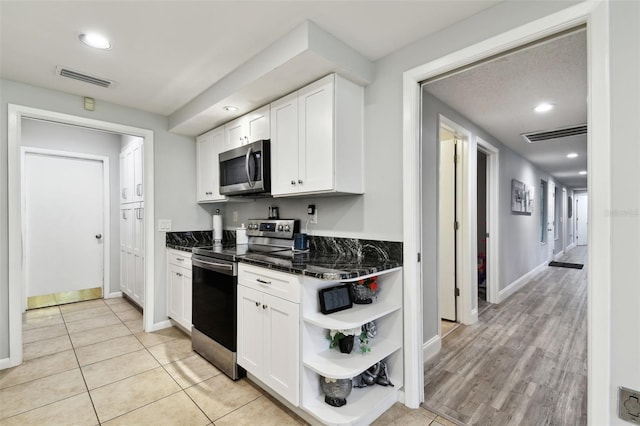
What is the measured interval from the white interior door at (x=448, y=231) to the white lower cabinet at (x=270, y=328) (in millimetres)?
2211

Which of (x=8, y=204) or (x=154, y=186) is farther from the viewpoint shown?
(x=154, y=186)

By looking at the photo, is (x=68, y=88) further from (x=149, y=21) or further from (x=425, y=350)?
(x=425, y=350)

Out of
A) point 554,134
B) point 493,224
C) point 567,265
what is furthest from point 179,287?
point 567,265

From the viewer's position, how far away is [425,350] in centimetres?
253

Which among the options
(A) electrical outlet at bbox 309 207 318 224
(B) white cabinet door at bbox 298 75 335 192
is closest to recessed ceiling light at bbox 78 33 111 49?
(B) white cabinet door at bbox 298 75 335 192

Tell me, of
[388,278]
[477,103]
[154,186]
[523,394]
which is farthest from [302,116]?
[523,394]

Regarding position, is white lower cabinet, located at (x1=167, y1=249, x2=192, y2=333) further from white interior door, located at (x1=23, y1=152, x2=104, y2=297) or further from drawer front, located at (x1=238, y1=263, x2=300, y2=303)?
white interior door, located at (x1=23, y1=152, x2=104, y2=297)

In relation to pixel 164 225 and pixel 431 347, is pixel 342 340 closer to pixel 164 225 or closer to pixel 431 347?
pixel 431 347

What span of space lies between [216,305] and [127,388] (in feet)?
2.63

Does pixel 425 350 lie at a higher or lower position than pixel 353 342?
lower

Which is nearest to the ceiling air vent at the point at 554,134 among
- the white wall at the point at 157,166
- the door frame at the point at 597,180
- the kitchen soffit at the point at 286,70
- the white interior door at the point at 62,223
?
the door frame at the point at 597,180

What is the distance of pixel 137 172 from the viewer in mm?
3904

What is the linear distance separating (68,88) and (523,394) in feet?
14.6

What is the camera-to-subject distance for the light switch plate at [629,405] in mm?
1236
